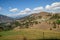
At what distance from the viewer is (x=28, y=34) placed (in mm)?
8680

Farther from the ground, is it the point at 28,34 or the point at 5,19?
the point at 5,19

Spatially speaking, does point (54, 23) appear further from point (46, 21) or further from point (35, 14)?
point (35, 14)

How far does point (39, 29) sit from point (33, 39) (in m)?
0.89

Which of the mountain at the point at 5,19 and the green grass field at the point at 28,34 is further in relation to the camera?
the mountain at the point at 5,19

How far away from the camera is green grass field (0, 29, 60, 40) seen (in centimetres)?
846

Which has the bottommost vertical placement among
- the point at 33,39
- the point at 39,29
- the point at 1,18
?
the point at 33,39

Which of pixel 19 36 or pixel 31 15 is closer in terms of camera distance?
pixel 19 36

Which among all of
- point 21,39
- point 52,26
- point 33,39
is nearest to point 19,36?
point 21,39

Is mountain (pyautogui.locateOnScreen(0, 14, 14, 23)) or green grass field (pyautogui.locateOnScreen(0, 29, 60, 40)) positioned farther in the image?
mountain (pyautogui.locateOnScreen(0, 14, 14, 23))

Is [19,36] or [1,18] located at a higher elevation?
[1,18]

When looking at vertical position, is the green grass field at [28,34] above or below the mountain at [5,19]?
below

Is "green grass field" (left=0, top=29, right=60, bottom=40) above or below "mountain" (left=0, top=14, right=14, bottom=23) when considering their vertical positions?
below

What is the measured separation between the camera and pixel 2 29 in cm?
911

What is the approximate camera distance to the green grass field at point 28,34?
27.8ft
